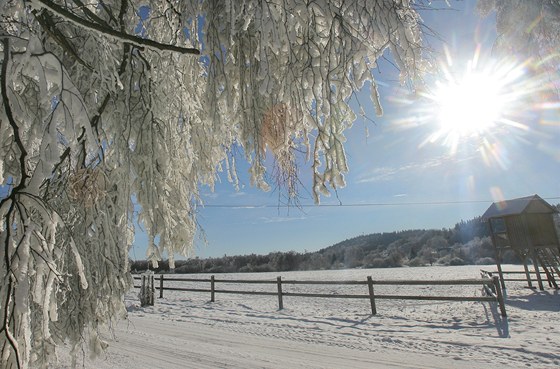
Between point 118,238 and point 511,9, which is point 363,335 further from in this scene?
point 511,9

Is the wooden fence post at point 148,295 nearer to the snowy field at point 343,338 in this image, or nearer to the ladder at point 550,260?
the snowy field at point 343,338

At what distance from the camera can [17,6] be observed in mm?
2119

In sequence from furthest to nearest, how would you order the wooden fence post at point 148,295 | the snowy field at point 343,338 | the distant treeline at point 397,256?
the distant treeline at point 397,256
the wooden fence post at point 148,295
the snowy field at point 343,338

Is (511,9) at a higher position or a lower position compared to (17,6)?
higher

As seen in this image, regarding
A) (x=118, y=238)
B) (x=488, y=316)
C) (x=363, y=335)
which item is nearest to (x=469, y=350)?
(x=363, y=335)

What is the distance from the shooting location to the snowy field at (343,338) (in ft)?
19.9

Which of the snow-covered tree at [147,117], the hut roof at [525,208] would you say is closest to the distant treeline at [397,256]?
the hut roof at [525,208]

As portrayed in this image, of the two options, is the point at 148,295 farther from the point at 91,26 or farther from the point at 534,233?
the point at 534,233

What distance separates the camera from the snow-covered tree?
1416mm

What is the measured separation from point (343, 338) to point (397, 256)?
48.7 meters

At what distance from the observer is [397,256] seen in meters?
52.9

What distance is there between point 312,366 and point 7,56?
5.90 meters

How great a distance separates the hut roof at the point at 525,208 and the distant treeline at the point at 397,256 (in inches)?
974

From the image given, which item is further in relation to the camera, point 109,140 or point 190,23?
point 109,140
